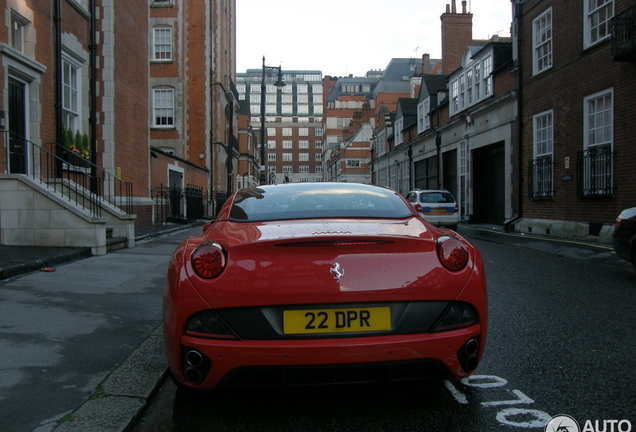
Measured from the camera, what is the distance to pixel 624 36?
11.5 m

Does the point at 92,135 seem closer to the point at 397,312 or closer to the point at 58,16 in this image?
the point at 58,16

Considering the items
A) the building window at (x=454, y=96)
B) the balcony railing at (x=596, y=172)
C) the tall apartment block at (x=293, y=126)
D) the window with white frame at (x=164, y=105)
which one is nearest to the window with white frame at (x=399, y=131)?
the building window at (x=454, y=96)

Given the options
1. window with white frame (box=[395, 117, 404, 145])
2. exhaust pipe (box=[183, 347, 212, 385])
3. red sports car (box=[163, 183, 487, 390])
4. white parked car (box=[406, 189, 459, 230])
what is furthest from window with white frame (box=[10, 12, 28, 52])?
window with white frame (box=[395, 117, 404, 145])

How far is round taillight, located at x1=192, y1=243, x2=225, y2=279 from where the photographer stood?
8.46 feet

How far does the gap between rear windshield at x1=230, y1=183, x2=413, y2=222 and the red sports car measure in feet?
1.90

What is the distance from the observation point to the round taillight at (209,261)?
2578 millimetres

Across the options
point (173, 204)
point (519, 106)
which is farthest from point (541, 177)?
point (173, 204)

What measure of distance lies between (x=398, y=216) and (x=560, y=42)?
14.7 metres

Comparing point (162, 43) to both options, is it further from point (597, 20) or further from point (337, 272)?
point (337, 272)

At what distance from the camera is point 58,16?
1090cm

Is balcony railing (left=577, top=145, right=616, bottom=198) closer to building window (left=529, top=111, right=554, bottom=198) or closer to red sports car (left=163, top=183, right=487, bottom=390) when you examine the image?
building window (left=529, top=111, right=554, bottom=198)

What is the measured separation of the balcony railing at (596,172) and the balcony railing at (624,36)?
92.0 inches

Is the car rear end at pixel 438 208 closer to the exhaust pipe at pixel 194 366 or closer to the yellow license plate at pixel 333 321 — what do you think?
the yellow license plate at pixel 333 321

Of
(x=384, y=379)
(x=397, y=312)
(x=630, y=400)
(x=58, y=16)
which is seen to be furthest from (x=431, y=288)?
(x=58, y=16)
